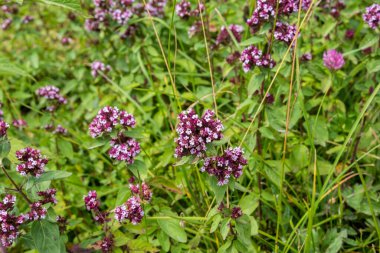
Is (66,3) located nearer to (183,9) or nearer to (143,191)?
(143,191)

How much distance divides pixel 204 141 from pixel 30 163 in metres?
0.96

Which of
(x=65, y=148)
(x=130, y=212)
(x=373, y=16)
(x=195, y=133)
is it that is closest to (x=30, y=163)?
(x=130, y=212)

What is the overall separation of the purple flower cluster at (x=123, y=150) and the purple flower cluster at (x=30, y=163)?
1.33 feet

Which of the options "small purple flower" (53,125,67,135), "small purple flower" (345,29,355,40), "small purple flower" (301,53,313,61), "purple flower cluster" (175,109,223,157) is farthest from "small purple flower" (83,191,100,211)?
"small purple flower" (345,29,355,40)

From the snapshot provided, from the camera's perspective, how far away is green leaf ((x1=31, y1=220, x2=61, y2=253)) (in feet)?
8.29

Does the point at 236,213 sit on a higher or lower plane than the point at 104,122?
lower

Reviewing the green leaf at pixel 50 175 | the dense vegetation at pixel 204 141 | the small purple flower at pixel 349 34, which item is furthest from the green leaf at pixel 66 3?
the small purple flower at pixel 349 34

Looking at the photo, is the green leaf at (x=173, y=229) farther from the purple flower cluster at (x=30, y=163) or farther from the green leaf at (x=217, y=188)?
the purple flower cluster at (x=30, y=163)

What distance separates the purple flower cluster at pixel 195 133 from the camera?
2424 mm

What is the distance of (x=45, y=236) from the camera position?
8.40 ft

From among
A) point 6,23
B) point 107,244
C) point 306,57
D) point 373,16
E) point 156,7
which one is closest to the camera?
point 107,244

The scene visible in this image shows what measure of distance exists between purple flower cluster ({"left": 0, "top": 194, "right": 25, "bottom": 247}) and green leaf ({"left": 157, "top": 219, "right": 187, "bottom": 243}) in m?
0.83

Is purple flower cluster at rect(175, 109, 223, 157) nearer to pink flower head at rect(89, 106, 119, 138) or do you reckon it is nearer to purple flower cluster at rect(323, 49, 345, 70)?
pink flower head at rect(89, 106, 119, 138)

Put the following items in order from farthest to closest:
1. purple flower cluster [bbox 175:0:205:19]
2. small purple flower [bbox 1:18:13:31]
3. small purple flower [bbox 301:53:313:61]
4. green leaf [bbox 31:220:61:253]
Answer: small purple flower [bbox 1:18:13:31] < purple flower cluster [bbox 175:0:205:19] < small purple flower [bbox 301:53:313:61] < green leaf [bbox 31:220:61:253]
